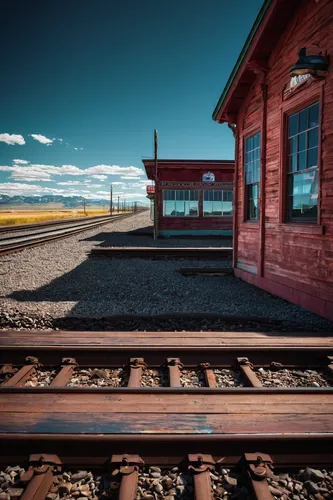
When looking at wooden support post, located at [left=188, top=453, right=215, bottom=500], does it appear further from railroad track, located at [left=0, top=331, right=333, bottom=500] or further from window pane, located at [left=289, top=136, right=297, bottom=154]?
window pane, located at [left=289, top=136, right=297, bottom=154]

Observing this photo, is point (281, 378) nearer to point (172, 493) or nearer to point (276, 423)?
point (276, 423)

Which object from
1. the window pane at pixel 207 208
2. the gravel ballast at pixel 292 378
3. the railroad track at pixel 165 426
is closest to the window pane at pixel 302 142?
the railroad track at pixel 165 426

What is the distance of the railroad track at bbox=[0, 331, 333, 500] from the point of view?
2.12m

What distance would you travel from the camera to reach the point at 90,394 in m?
2.94

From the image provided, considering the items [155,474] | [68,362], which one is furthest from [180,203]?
[155,474]

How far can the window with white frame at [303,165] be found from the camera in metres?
6.08

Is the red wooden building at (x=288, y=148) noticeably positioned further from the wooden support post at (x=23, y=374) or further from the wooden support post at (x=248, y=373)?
the wooden support post at (x=23, y=374)

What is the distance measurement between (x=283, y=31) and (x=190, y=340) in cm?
680

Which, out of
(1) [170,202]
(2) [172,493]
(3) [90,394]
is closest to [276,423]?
(2) [172,493]

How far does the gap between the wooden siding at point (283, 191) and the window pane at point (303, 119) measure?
0.17 metres

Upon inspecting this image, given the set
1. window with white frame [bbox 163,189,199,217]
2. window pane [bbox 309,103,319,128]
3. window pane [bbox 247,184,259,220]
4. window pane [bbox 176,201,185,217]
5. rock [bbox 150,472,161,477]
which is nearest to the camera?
rock [bbox 150,472,161,477]

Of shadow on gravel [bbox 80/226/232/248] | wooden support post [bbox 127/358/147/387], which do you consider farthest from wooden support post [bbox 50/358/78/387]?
shadow on gravel [bbox 80/226/232/248]

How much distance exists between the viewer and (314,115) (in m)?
6.03

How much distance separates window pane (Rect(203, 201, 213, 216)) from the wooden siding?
1470cm
